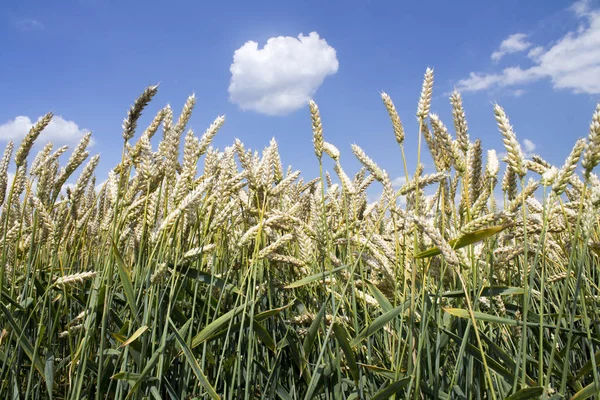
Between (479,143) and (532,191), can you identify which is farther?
(532,191)

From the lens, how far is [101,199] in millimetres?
3014

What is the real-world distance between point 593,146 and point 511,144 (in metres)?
0.21

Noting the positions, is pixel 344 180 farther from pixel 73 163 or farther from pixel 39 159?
pixel 39 159

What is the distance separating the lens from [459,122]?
4.46ft

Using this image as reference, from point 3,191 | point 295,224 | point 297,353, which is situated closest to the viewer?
point 297,353

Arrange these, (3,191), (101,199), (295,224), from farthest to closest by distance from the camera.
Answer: (101,199), (3,191), (295,224)

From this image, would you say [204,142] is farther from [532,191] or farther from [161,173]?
[532,191]

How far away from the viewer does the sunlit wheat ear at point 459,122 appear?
1327 millimetres

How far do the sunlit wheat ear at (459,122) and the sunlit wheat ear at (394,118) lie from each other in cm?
16

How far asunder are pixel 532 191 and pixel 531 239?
435 mm

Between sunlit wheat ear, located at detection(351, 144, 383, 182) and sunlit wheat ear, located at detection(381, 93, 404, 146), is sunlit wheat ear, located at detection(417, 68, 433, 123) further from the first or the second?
sunlit wheat ear, located at detection(351, 144, 383, 182)

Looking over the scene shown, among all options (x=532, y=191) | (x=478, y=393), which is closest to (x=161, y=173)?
(x=478, y=393)

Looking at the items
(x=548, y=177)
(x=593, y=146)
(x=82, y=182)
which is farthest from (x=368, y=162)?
(x=82, y=182)

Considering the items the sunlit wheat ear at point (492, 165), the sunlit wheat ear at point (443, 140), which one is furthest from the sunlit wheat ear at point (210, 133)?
the sunlit wheat ear at point (492, 165)
